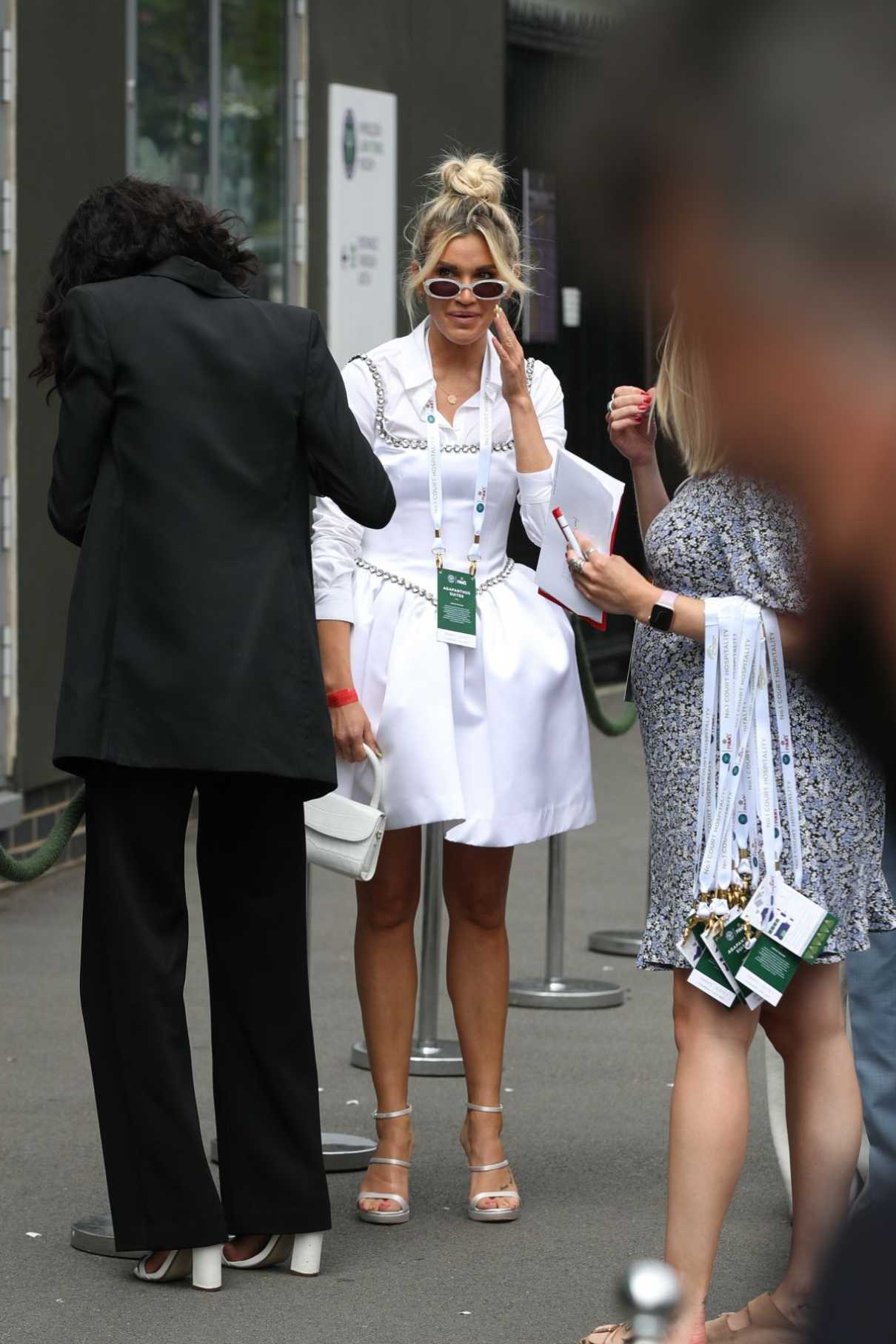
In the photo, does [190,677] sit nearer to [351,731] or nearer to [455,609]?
[351,731]

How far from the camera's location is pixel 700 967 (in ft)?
10.4

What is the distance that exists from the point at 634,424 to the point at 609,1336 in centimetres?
149

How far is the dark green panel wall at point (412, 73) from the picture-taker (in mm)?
9359

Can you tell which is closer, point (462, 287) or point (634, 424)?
point (634, 424)

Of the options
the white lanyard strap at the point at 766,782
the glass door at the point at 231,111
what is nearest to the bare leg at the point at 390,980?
the white lanyard strap at the point at 766,782

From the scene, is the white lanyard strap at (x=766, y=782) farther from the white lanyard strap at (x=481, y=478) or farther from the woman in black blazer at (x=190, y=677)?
the white lanyard strap at (x=481, y=478)

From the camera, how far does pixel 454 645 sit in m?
4.12

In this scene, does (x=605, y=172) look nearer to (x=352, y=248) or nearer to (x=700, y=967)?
(x=700, y=967)

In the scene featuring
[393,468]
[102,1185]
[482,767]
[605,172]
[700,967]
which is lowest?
[102,1185]

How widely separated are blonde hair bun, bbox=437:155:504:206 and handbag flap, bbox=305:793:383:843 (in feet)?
4.01

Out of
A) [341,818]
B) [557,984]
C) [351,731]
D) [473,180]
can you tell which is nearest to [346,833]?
[341,818]

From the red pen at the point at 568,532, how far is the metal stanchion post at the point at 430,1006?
188 centimetres

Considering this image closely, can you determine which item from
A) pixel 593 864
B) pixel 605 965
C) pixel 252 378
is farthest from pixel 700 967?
pixel 593 864

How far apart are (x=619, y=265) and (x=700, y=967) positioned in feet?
7.89
